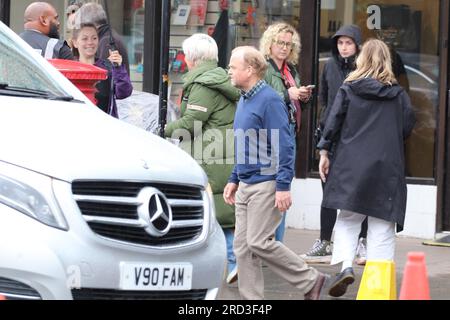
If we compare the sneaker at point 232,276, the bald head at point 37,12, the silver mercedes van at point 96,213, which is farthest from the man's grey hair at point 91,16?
the silver mercedes van at point 96,213

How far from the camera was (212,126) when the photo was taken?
8.78 m

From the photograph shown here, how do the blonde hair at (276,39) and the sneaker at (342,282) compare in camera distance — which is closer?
the sneaker at (342,282)

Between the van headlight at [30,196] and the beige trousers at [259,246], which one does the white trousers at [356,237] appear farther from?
the van headlight at [30,196]

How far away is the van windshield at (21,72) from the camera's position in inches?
267

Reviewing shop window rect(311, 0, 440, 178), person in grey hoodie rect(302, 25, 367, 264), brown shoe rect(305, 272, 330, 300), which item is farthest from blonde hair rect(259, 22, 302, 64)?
brown shoe rect(305, 272, 330, 300)

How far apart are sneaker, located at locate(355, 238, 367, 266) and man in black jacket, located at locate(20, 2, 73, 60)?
3.11 metres

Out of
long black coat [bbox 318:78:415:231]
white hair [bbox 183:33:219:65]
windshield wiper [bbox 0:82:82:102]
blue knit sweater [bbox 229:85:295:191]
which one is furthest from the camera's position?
white hair [bbox 183:33:219:65]

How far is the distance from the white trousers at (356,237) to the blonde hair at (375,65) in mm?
1032

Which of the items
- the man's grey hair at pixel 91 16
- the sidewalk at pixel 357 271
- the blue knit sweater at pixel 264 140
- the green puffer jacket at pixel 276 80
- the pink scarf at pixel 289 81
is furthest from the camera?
the man's grey hair at pixel 91 16

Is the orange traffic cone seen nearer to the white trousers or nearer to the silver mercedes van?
the silver mercedes van

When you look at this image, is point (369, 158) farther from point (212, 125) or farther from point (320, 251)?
A: point (320, 251)

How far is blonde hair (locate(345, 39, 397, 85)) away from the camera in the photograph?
27.8 ft

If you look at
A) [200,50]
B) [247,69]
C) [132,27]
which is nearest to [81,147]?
[247,69]

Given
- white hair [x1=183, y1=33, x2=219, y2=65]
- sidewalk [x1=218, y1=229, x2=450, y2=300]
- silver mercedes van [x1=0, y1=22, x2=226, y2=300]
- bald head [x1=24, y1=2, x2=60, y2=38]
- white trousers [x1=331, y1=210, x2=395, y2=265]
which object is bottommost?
sidewalk [x1=218, y1=229, x2=450, y2=300]
